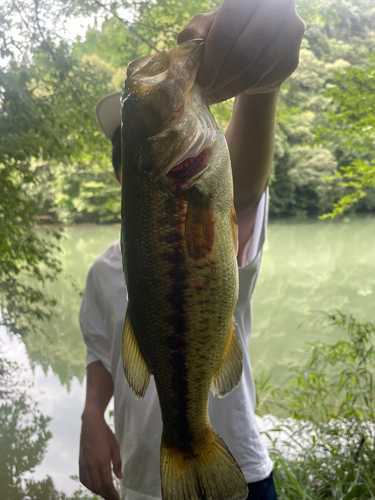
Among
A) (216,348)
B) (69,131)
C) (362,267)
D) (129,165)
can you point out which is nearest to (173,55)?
(129,165)

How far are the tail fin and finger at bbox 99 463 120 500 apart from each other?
0.65m

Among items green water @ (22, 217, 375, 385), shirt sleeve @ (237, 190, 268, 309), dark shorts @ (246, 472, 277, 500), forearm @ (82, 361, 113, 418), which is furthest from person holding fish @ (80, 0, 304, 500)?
green water @ (22, 217, 375, 385)

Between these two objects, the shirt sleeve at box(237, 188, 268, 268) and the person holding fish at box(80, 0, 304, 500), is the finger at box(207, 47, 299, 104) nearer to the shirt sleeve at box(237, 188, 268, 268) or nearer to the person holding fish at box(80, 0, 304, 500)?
the person holding fish at box(80, 0, 304, 500)

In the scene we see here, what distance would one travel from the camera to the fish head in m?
0.82

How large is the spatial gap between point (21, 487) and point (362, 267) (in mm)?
13005

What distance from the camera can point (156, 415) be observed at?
1469 mm

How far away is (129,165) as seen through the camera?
2.85ft

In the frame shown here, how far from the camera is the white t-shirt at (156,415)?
55.6 inches

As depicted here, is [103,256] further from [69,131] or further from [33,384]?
[33,384]

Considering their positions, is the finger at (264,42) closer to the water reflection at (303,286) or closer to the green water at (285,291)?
the green water at (285,291)

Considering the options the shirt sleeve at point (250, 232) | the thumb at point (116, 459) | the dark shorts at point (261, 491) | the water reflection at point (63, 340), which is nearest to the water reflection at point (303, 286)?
the water reflection at point (63, 340)

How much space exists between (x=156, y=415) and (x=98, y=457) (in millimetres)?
279

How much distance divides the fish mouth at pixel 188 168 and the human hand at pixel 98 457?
3.77 feet

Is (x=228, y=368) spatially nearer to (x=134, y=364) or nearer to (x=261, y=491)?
(x=134, y=364)
